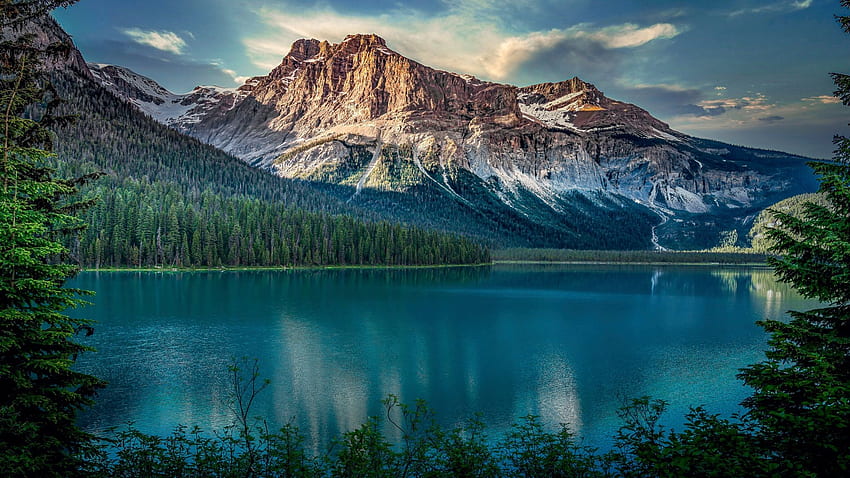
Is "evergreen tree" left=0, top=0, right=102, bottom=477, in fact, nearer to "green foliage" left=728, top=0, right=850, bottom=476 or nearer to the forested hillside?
"green foliage" left=728, top=0, right=850, bottom=476

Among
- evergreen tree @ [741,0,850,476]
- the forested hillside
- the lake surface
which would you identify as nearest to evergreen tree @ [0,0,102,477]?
the lake surface

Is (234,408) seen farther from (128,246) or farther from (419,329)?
(128,246)

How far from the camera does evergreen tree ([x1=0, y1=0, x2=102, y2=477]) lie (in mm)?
11727

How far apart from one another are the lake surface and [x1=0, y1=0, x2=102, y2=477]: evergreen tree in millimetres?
12309

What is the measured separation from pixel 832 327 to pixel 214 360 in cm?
3837

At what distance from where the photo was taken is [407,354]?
44.0m

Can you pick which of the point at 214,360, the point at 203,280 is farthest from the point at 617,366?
the point at 203,280

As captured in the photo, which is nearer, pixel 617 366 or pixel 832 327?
pixel 832 327

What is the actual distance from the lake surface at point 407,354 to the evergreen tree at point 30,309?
1231cm

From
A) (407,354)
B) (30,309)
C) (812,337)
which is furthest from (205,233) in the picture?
(812,337)

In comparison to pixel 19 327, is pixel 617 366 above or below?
below

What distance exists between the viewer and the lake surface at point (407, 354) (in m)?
28.2

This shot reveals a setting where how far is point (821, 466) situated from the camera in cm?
1041

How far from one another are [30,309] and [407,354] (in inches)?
1302
